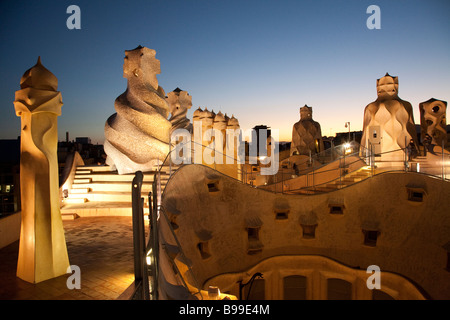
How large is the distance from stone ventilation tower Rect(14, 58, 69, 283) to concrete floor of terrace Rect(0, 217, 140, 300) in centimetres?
21

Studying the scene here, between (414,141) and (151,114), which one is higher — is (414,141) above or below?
below

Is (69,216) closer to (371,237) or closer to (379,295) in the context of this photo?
(371,237)

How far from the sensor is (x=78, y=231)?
19.5 ft

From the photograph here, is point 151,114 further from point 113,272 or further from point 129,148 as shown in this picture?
point 113,272

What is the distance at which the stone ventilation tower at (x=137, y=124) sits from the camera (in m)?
9.16

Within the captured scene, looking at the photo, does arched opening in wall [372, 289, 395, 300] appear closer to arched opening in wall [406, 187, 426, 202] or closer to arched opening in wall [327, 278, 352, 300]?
arched opening in wall [327, 278, 352, 300]

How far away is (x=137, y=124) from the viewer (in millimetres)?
9188

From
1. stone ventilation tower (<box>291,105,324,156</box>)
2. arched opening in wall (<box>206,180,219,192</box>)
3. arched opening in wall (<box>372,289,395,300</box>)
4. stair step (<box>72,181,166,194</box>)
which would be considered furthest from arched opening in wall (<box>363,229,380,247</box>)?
stone ventilation tower (<box>291,105,324,156</box>)

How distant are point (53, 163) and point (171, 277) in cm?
225

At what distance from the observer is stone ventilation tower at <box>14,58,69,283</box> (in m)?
3.75
